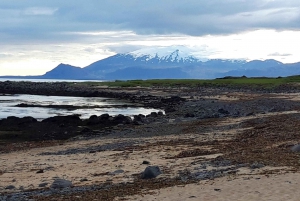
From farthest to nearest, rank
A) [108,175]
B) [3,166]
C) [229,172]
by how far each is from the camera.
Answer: [3,166] → [108,175] → [229,172]

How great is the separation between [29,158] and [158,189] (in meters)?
10.6

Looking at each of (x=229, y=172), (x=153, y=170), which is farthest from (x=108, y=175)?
(x=229, y=172)

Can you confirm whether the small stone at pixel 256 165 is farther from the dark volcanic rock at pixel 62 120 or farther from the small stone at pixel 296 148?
the dark volcanic rock at pixel 62 120

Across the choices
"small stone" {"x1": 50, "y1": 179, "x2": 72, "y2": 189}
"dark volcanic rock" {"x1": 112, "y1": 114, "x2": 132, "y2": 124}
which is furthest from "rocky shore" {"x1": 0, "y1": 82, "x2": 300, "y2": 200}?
"dark volcanic rock" {"x1": 112, "y1": 114, "x2": 132, "y2": 124}

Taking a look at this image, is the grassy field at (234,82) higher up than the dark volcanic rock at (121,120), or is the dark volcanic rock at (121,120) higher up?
the grassy field at (234,82)

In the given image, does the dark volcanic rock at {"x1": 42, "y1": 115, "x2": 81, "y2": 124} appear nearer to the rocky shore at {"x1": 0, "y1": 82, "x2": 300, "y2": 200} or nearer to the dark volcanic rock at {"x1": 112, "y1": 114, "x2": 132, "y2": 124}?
the rocky shore at {"x1": 0, "y1": 82, "x2": 300, "y2": 200}

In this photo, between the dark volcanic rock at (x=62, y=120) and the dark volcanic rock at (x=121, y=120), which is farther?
the dark volcanic rock at (x=121, y=120)

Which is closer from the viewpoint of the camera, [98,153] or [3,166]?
[3,166]

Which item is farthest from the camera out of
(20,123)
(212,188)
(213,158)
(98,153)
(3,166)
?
(20,123)

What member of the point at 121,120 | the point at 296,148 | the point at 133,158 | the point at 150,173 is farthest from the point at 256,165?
the point at 121,120

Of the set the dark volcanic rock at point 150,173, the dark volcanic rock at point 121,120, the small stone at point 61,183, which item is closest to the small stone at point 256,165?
the dark volcanic rock at point 150,173

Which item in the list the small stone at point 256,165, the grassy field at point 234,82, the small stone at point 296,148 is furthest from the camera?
the grassy field at point 234,82

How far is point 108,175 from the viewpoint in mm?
16562

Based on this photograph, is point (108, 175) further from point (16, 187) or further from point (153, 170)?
point (16, 187)
